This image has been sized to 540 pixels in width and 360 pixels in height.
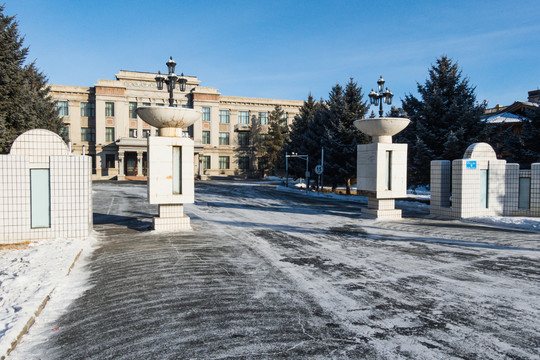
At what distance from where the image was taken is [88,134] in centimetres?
5059

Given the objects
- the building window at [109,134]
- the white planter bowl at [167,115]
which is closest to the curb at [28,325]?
the white planter bowl at [167,115]

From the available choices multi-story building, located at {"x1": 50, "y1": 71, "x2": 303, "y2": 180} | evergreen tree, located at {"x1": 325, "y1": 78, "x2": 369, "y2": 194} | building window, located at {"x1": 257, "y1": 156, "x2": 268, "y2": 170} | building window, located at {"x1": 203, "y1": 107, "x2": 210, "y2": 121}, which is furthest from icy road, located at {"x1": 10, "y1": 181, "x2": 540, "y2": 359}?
building window, located at {"x1": 203, "y1": 107, "x2": 210, "y2": 121}

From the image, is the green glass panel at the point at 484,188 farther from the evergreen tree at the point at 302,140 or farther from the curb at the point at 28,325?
the evergreen tree at the point at 302,140

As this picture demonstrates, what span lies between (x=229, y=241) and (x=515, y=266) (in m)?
6.75

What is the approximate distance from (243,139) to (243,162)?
3.84m

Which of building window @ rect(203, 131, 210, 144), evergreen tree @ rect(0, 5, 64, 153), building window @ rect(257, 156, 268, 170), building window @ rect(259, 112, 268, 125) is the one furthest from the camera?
building window @ rect(259, 112, 268, 125)

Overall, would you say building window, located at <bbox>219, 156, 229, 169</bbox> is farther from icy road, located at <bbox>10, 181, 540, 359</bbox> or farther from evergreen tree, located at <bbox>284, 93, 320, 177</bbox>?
icy road, located at <bbox>10, 181, 540, 359</bbox>

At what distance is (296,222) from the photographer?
13.3m

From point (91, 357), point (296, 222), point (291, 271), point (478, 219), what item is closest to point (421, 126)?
point (478, 219)

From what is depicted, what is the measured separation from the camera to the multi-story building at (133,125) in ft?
161

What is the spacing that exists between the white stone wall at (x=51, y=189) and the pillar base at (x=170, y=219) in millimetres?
2173

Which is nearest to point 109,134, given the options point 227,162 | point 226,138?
point 226,138

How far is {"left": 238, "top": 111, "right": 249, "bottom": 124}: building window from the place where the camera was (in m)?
57.9

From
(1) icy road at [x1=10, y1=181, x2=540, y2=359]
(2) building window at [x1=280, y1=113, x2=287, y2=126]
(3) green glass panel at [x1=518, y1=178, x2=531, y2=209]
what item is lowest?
(1) icy road at [x1=10, y1=181, x2=540, y2=359]
